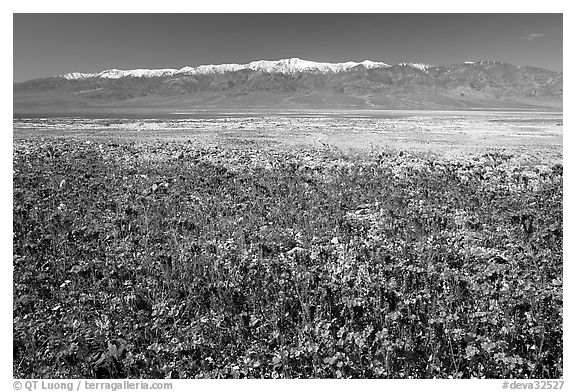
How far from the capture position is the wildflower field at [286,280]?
422 cm

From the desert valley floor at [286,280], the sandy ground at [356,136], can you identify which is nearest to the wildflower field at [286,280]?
the desert valley floor at [286,280]

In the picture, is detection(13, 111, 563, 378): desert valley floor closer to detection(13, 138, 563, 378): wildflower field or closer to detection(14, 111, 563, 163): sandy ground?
detection(13, 138, 563, 378): wildflower field

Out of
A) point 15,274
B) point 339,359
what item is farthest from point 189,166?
point 339,359

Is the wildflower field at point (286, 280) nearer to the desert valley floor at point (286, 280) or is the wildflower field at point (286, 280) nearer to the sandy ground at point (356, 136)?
the desert valley floor at point (286, 280)

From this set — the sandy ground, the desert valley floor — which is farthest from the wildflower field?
the sandy ground

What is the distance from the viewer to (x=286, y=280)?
17.9ft

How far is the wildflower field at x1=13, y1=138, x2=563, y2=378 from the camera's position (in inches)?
166

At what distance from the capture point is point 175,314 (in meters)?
4.80

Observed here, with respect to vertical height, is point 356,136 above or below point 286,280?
above

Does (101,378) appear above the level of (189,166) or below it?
below

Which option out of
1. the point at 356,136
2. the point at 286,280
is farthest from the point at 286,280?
the point at 356,136

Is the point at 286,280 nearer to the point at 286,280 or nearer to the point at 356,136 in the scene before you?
the point at 286,280
